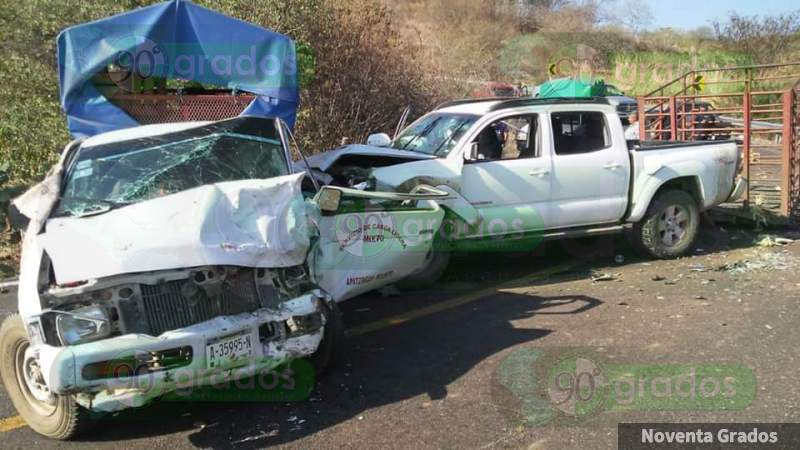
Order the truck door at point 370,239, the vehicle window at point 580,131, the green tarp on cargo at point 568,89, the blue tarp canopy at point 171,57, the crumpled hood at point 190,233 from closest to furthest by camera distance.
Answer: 1. the crumpled hood at point 190,233
2. the truck door at point 370,239
3. the blue tarp canopy at point 171,57
4. the vehicle window at point 580,131
5. the green tarp on cargo at point 568,89

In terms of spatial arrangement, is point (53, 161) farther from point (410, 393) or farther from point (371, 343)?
point (410, 393)

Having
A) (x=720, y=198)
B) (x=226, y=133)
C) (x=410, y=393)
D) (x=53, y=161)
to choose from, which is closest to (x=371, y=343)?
(x=410, y=393)

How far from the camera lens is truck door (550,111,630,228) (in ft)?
24.6

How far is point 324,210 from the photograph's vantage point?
5168 millimetres

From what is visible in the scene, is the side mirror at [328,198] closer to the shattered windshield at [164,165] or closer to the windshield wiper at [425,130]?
the shattered windshield at [164,165]

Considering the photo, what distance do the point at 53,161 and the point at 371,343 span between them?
6448mm

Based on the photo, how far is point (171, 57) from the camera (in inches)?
272

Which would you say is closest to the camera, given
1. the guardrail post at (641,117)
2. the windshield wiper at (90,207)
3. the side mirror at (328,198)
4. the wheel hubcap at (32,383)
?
the wheel hubcap at (32,383)

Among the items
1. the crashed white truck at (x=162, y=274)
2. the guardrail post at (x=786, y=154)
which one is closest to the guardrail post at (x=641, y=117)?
the guardrail post at (x=786, y=154)

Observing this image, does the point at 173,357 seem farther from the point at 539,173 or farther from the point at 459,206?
the point at 539,173

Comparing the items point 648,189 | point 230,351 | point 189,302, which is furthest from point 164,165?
point 648,189

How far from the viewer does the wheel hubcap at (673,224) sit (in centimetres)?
808

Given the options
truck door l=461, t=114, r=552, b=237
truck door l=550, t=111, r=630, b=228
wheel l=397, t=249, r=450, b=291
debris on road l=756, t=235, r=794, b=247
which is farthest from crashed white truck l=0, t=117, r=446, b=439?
debris on road l=756, t=235, r=794, b=247

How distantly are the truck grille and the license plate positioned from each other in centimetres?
21
